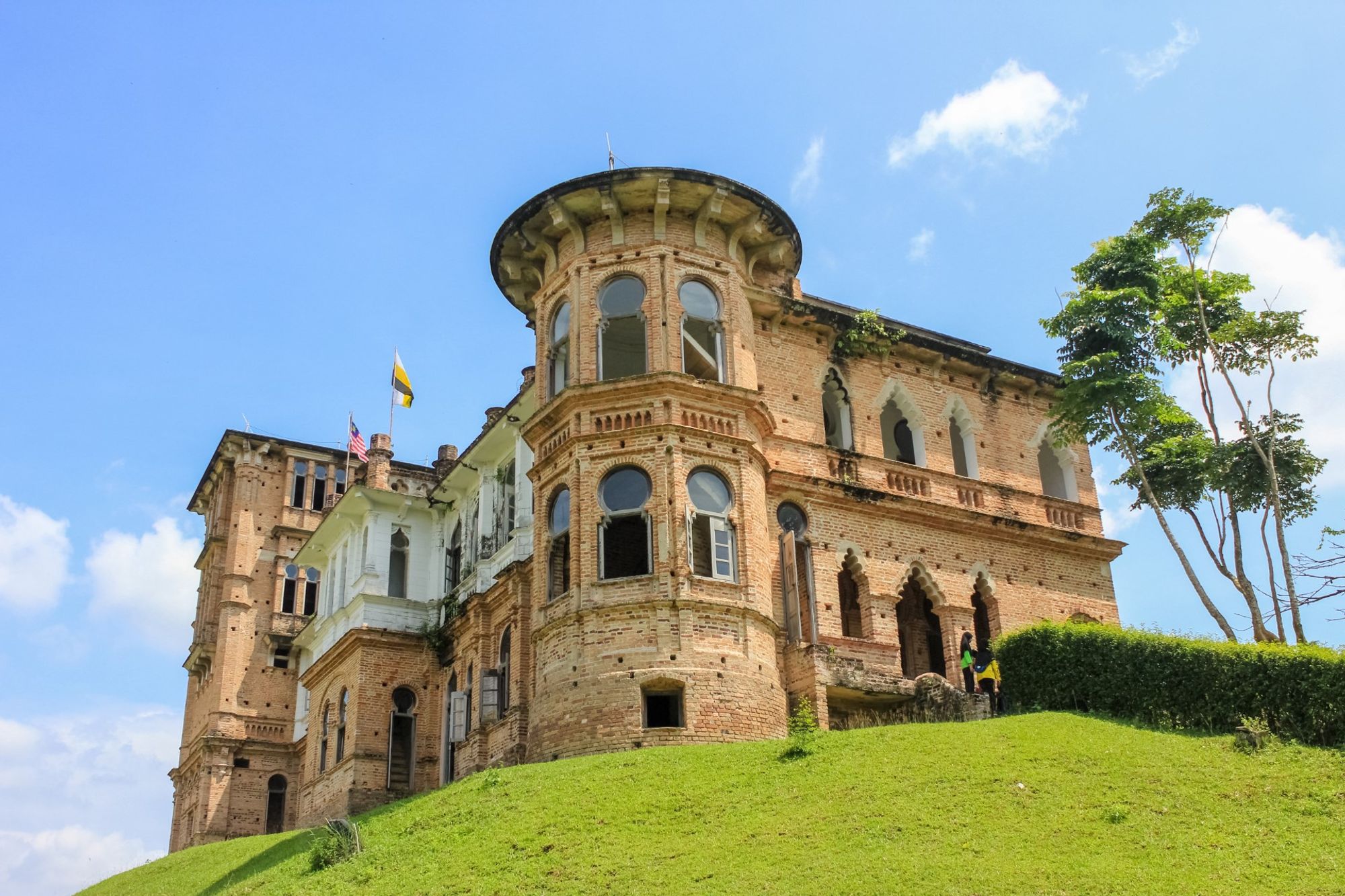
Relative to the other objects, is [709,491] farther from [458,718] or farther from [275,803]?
[275,803]

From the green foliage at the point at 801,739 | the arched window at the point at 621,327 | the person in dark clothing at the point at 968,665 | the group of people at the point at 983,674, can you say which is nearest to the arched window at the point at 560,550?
the arched window at the point at 621,327

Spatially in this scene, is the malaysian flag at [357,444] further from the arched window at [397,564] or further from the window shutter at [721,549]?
the window shutter at [721,549]

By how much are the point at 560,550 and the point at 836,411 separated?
25.4 feet

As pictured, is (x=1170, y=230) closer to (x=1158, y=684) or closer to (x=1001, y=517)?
(x=1001, y=517)

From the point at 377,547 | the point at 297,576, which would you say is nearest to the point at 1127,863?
the point at 377,547

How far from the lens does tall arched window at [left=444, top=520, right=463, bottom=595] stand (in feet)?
111

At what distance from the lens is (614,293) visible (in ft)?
89.8

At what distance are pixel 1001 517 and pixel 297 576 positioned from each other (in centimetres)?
2600

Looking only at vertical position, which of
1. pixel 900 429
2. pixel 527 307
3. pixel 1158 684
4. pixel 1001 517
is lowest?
pixel 1158 684

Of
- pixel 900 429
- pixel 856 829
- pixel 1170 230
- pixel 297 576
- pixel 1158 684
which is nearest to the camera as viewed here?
pixel 856 829

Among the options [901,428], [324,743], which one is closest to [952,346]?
[901,428]

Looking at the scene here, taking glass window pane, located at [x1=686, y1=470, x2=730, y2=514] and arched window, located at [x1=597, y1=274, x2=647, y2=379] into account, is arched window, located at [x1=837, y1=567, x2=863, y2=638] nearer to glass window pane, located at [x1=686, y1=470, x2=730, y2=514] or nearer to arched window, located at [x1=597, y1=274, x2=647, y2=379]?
glass window pane, located at [x1=686, y1=470, x2=730, y2=514]

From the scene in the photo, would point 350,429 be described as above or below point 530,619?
above

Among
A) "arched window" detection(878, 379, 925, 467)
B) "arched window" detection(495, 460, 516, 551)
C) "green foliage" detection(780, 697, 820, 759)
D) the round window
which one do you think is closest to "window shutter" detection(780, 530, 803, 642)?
"green foliage" detection(780, 697, 820, 759)
